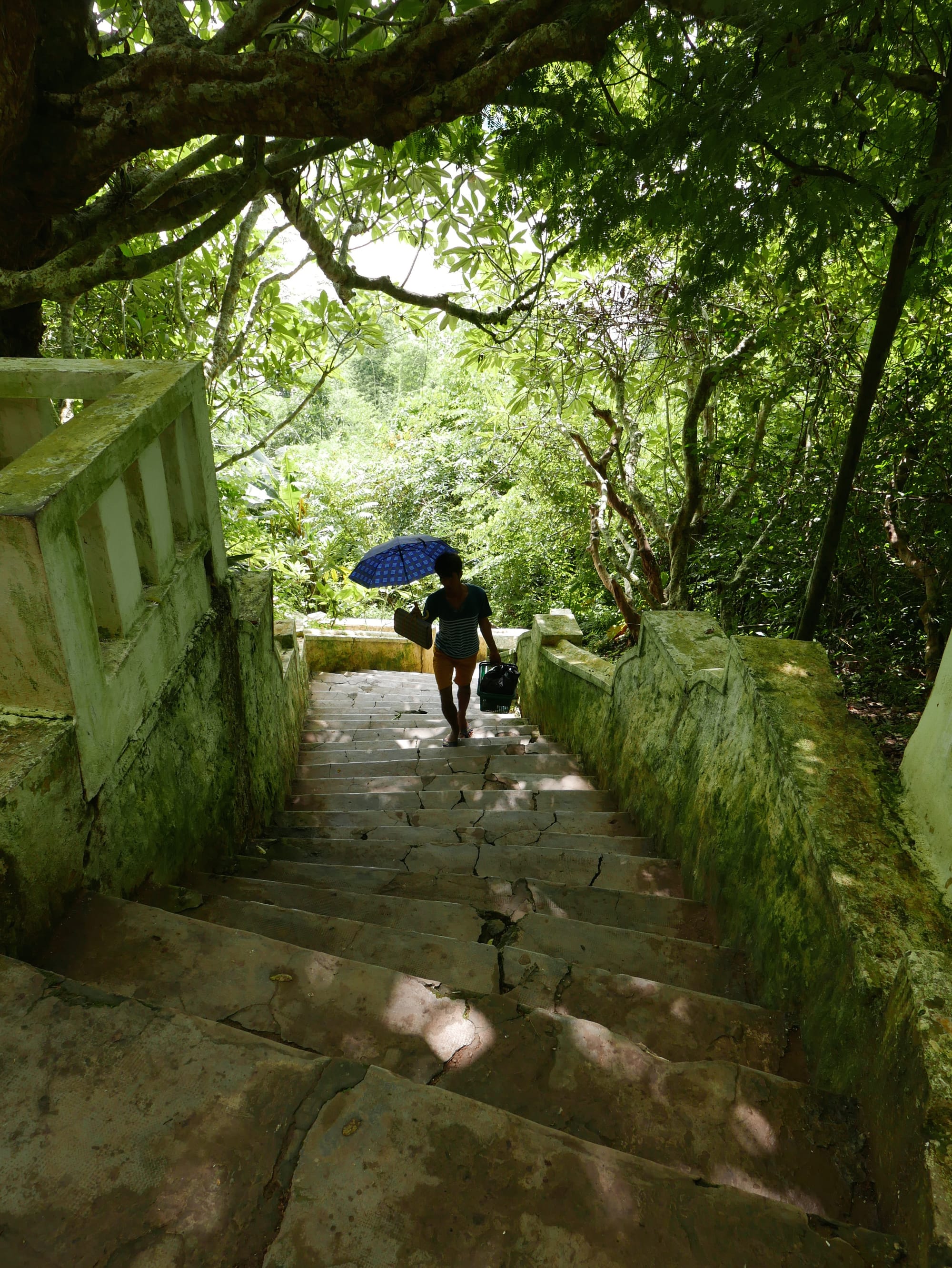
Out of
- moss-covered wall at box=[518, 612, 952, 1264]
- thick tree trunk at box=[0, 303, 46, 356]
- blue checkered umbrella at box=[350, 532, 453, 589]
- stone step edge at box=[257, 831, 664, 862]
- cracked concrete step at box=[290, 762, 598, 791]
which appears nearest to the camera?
moss-covered wall at box=[518, 612, 952, 1264]

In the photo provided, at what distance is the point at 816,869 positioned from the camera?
77.3 inches

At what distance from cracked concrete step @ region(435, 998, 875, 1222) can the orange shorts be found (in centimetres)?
362

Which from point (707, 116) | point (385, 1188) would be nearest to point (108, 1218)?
point (385, 1188)

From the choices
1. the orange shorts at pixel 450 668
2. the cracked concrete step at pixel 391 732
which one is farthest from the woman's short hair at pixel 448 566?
the cracked concrete step at pixel 391 732

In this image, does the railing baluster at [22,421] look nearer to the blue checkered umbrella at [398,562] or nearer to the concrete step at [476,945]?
the concrete step at [476,945]

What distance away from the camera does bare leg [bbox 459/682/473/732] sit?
18.4 ft

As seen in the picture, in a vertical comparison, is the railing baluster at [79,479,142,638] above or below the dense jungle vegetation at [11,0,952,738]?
below

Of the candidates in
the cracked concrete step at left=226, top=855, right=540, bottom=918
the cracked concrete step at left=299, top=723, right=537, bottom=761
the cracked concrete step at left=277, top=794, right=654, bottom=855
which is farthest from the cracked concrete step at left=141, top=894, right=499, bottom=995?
the cracked concrete step at left=299, top=723, right=537, bottom=761

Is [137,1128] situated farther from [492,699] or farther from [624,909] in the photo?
[492,699]

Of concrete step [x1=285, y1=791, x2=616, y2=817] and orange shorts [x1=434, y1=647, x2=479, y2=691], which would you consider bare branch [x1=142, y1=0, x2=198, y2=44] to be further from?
concrete step [x1=285, y1=791, x2=616, y2=817]

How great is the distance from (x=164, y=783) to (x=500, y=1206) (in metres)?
1.84

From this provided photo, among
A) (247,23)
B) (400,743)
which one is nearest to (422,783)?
(400,743)

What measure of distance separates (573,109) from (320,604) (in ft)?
30.4

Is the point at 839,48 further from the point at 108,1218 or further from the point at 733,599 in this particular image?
the point at 733,599
